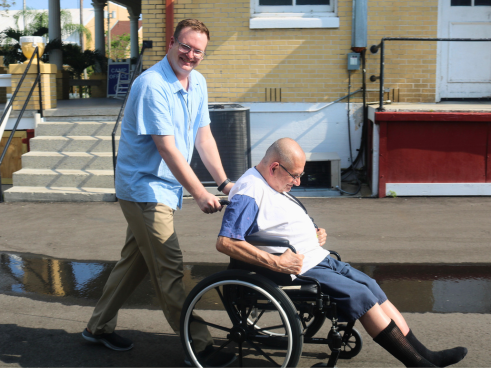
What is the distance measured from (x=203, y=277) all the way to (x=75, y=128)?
4874 mm

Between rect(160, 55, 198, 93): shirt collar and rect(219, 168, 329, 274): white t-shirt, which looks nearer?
rect(219, 168, 329, 274): white t-shirt

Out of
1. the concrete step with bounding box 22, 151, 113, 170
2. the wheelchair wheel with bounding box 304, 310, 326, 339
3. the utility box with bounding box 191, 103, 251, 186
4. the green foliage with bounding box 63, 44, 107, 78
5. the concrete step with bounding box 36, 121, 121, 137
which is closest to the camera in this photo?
the wheelchair wheel with bounding box 304, 310, 326, 339

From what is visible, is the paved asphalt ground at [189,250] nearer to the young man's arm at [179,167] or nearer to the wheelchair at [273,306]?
the wheelchair at [273,306]

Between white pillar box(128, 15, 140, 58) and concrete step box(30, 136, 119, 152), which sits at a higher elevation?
white pillar box(128, 15, 140, 58)

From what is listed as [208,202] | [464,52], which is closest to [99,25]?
[464,52]

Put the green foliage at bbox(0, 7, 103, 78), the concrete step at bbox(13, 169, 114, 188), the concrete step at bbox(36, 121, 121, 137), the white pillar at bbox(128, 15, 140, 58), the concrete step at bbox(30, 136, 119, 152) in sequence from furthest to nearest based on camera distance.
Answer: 1. the white pillar at bbox(128, 15, 140, 58)
2. the green foliage at bbox(0, 7, 103, 78)
3. the concrete step at bbox(36, 121, 121, 137)
4. the concrete step at bbox(30, 136, 119, 152)
5. the concrete step at bbox(13, 169, 114, 188)

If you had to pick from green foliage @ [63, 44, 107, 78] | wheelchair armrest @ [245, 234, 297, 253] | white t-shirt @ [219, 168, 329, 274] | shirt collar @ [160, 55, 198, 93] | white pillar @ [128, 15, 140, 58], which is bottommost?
wheelchair armrest @ [245, 234, 297, 253]

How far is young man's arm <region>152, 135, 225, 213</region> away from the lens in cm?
296

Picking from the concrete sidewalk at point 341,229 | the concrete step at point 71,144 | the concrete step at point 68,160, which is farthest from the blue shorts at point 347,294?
the concrete step at point 71,144

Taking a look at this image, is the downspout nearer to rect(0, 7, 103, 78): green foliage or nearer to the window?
the window

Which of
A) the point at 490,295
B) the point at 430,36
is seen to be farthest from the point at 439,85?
the point at 490,295

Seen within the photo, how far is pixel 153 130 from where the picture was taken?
3008mm

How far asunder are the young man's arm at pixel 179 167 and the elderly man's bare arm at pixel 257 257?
24cm

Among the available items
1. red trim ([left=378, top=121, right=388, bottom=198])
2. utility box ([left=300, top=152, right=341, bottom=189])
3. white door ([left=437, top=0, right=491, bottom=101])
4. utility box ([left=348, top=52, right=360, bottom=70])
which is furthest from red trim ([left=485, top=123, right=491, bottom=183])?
utility box ([left=348, top=52, right=360, bottom=70])
